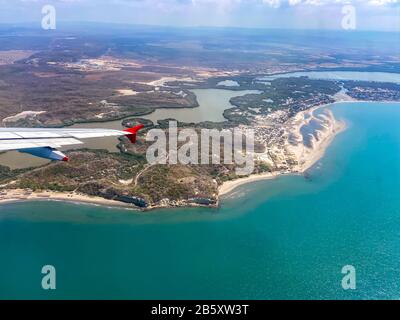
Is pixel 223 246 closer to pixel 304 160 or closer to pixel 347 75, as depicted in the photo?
pixel 304 160

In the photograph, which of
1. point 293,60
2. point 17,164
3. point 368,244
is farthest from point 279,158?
point 293,60

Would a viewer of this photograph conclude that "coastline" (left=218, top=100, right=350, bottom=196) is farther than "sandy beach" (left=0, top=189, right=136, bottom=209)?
Yes

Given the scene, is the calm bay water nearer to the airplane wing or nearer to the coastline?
the coastline

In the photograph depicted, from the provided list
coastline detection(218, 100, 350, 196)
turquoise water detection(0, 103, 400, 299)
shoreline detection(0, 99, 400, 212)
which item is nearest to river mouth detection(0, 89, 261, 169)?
shoreline detection(0, 99, 400, 212)

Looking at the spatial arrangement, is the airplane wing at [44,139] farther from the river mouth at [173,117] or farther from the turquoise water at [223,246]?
the river mouth at [173,117]

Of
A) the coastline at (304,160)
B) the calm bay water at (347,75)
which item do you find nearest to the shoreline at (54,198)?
the coastline at (304,160)

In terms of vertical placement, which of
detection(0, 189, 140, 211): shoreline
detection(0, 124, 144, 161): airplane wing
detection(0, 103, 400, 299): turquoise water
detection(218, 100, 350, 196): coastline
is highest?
detection(0, 124, 144, 161): airplane wing

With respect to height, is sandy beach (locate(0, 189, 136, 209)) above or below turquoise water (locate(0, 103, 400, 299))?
above
